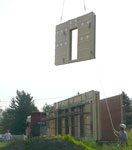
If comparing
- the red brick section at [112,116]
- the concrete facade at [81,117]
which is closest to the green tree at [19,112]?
the concrete facade at [81,117]

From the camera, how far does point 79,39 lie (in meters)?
14.0

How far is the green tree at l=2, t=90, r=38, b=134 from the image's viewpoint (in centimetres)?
5541

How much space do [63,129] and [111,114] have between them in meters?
5.34

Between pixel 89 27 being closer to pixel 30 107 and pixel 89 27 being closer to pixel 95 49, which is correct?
pixel 95 49

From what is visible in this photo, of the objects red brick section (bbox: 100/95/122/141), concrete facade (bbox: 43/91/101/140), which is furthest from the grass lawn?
red brick section (bbox: 100/95/122/141)

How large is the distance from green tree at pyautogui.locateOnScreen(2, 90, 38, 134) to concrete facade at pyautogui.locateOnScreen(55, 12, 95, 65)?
41392mm

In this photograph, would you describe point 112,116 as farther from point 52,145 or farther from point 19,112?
point 19,112

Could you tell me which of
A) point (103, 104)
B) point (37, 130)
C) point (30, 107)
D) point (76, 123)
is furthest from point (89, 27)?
point (30, 107)

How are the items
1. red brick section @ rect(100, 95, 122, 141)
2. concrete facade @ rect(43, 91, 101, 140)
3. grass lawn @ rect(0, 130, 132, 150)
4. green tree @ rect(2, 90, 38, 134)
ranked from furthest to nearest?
green tree @ rect(2, 90, 38, 134) < red brick section @ rect(100, 95, 122, 141) < concrete facade @ rect(43, 91, 101, 140) < grass lawn @ rect(0, 130, 132, 150)

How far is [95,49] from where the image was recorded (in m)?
13.0

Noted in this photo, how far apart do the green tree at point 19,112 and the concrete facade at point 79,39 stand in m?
Result: 41.4

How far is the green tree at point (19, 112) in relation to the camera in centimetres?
5541

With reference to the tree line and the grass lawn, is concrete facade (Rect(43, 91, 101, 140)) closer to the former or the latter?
the grass lawn

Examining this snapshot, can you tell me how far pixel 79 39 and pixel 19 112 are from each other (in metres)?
46.4
